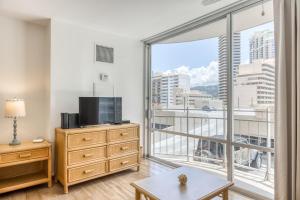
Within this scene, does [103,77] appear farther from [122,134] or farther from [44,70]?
[122,134]

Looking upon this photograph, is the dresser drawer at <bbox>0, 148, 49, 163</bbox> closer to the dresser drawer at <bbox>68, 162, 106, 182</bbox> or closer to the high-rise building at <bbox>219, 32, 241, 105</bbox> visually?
the dresser drawer at <bbox>68, 162, 106, 182</bbox>

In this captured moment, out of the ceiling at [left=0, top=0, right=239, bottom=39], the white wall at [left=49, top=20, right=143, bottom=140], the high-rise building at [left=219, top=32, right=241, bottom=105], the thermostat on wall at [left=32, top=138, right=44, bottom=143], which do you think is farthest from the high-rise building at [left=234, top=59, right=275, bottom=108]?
the thermostat on wall at [left=32, top=138, right=44, bottom=143]

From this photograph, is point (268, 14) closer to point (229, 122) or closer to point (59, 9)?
point (229, 122)

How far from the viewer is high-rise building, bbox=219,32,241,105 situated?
2.74 m

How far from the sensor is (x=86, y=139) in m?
2.85

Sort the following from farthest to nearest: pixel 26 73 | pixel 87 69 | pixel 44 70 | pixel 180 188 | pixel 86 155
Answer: pixel 87 69 → pixel 44 70 → pixel 26 73 → pixel 86 155 → pixel 180 188

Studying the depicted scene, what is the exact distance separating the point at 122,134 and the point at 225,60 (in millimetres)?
1943

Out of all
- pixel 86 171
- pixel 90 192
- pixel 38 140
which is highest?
pixel 38 140

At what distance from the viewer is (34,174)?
2906mm

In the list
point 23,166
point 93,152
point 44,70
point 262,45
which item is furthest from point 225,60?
point 23,166

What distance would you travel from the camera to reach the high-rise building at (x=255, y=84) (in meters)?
2.52

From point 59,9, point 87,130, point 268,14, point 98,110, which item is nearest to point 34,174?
point 87,130

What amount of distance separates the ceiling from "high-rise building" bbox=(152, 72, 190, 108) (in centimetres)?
93

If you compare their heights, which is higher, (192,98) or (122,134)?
(192,98)
